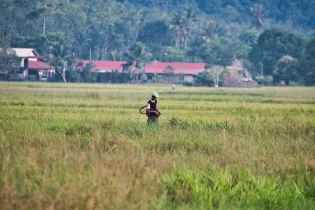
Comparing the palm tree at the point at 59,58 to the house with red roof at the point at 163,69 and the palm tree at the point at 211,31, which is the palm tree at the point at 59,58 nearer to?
the house with red roof at the point at 163,69

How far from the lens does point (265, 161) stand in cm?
1147

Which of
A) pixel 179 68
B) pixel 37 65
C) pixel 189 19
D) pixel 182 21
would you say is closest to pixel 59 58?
pixel 37 65

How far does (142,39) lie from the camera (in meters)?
112

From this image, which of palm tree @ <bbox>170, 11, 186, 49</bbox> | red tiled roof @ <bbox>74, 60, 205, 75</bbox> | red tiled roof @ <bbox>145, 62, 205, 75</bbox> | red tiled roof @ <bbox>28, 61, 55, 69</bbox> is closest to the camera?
red tiled roof @ <bbox>28, 61, 55, 69</bbox>

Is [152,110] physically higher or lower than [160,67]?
lower

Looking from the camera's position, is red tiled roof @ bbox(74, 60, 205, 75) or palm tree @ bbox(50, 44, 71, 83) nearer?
palm tree @ bbox(50, 44, 71, 83)

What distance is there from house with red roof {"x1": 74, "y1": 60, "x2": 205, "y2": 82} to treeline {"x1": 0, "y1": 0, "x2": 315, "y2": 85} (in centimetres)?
168

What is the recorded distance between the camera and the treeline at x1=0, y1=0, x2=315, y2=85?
76750mm

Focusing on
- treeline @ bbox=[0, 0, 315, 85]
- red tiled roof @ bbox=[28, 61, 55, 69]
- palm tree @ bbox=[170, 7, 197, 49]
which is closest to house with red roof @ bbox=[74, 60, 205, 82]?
treeline @ bbox=[0, 0, 315, 85]

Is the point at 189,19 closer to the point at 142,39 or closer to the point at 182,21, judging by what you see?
the point at 182,21

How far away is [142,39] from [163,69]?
31.1 metres

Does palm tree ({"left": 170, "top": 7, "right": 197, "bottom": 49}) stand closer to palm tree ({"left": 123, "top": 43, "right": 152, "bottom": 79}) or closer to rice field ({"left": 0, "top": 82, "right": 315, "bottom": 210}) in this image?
palm tree ({"left": 123, "top": 43, "right": 152, "bottom": 79})

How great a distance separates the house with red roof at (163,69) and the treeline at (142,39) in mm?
1684

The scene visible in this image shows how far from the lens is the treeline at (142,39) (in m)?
76.8
